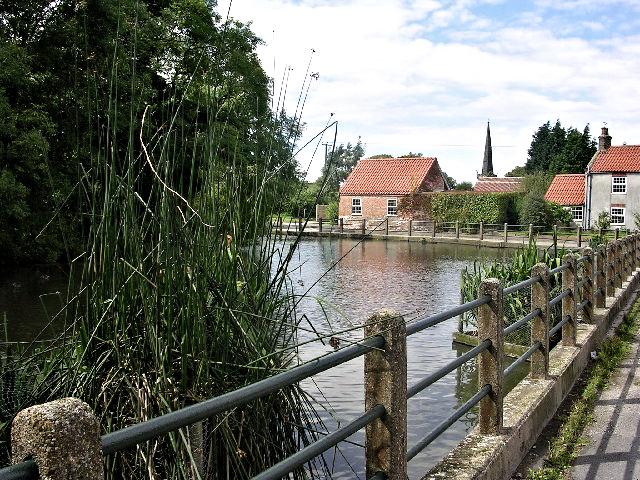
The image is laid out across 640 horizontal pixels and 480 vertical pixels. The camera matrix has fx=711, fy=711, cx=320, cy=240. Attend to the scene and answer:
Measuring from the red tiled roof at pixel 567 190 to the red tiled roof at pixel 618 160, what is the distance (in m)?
3.29

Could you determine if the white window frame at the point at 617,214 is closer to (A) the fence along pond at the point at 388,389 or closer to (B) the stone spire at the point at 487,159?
(A) the fence along pond at the point at 388,389

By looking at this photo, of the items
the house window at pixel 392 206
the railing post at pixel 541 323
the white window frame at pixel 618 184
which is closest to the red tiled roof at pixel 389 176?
the house window at pixel 392 206

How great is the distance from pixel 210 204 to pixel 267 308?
1.82 feet

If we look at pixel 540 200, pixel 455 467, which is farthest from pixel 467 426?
pixel 540 200

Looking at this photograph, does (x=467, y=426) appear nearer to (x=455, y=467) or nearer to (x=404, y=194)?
(x=455, y=467)

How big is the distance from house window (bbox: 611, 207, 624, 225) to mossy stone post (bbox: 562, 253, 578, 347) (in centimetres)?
3957

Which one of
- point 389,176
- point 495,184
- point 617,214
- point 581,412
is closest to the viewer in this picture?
point 581,412

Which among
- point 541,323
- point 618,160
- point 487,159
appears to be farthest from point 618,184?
point 487,159

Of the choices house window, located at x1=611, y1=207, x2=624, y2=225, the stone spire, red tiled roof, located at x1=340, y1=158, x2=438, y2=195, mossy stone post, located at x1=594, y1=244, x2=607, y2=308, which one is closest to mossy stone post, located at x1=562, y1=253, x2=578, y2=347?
mossy stone post, located at x1=594, y1=244, x2=607, y2=308

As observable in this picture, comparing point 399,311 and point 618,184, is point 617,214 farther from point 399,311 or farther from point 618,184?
point 399,311

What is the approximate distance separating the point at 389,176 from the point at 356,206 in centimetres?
311

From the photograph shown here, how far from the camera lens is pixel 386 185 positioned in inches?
1921

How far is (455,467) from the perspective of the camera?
3424 mm

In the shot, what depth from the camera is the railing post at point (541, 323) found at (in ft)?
17.0
